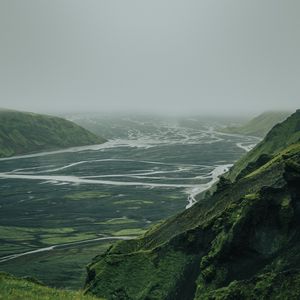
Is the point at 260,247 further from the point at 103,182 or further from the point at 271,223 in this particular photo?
the point at 103,182

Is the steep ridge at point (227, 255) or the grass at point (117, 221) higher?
the steep ridge at point (227, 255)

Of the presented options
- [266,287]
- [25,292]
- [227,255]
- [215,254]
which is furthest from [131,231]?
[266,287]

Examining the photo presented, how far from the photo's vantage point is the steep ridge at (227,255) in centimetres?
3128

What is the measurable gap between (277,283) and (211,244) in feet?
27.9

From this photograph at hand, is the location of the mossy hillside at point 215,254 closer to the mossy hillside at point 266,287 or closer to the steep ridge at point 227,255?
the steep ridge at point 227,255

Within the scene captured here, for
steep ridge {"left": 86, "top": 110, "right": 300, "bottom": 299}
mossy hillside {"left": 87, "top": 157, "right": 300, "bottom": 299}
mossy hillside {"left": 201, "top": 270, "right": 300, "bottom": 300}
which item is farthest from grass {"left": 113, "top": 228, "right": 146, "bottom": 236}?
mossy hillside {"left": 201, "top": 270, "right": 300, "bottom": 300}

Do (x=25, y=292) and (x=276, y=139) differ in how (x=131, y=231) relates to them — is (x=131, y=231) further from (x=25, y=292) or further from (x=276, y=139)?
(x=25, y=292)

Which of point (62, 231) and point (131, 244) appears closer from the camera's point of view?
point (131, 244)

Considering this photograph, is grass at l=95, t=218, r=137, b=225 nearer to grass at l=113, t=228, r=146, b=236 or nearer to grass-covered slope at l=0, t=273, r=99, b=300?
grass at l=113, t=228, r=146, b=236

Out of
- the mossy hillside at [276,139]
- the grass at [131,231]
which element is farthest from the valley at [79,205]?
the mossy hillside at [276,139]

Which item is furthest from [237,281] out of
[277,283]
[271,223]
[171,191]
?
[171,191]

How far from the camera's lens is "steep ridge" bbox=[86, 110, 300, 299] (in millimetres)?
31284

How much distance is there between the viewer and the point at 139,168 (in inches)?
7160

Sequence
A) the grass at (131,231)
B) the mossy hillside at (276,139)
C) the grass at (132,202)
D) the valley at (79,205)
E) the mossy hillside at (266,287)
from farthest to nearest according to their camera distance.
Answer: the grass at (132,202), the mossy hillside at (276,139), the grass at (131,231), the valley at (79,205), the mossy hillside at (266,287)
